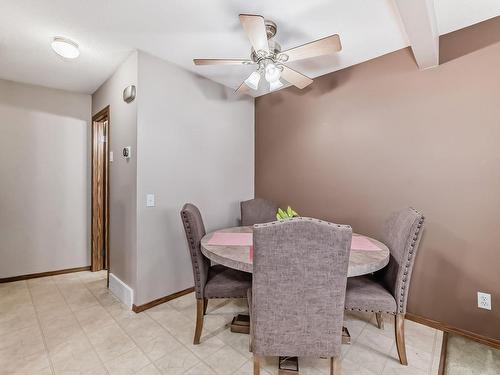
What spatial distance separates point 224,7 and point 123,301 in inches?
106

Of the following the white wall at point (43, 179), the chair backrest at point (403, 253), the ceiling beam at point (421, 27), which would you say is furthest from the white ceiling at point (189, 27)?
the chair backrest at point (403, 253)

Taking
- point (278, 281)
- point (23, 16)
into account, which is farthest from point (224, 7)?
point (278, 281)

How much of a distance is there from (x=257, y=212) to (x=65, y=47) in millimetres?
2352

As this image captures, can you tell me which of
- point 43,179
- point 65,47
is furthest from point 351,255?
point 43,179

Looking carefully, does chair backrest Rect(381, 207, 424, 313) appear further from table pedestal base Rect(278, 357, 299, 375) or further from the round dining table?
table pedestal base Rect(278, 357, 299, 375)

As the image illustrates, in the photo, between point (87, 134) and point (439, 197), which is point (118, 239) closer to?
point (87, 134)

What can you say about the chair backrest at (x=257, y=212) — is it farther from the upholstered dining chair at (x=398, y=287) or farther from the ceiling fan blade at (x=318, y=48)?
the ceiling fan blade at (x=318, y=48)

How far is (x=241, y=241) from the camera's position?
6.18ft

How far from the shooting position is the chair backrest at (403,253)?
1494 millimetres

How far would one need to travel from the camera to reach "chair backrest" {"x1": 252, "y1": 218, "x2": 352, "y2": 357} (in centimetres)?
112

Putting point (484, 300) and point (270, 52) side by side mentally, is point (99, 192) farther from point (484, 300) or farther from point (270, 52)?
point (484, 300)

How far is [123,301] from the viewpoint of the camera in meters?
2.41

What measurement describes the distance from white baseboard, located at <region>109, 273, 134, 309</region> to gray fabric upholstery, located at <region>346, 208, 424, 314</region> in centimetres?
192

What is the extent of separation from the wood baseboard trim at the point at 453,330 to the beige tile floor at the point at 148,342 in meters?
0.07
